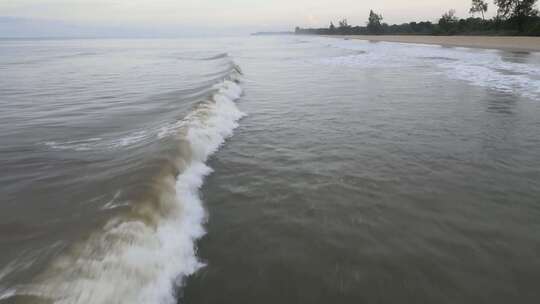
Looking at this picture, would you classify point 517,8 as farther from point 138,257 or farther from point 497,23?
point 138,257

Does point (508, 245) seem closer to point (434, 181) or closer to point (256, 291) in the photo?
point (434, 181)

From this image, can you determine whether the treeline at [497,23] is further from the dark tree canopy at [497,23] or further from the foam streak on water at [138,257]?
the foam streak on water at [138,257]

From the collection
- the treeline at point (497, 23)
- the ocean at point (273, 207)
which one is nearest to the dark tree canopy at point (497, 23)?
the treeline at point (497, 23)

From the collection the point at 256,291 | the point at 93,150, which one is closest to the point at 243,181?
the point at 256,291

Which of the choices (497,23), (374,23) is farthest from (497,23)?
(374,23)

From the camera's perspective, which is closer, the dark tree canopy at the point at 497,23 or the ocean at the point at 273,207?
the ocean at the point at 273,207
